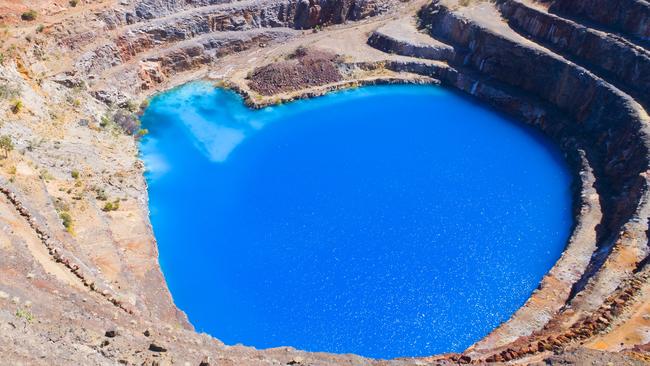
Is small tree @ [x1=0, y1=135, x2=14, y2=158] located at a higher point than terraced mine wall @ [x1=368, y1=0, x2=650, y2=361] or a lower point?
lower

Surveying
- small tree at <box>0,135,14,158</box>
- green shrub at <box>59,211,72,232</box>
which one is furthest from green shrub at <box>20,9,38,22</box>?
green shrub at <box>59,211,72,232</box>

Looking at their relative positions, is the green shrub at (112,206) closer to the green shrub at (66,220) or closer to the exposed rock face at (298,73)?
the green shrub at (66,220)

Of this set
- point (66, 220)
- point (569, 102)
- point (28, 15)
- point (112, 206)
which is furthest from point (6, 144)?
point (569, 102)

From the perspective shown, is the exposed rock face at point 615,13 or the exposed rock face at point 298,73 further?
the exposed rock face at point 298,73

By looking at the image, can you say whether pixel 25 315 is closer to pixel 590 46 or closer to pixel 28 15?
pixel 28 15

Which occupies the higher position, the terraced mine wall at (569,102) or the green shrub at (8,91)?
the terraced mine wall at (569,102)

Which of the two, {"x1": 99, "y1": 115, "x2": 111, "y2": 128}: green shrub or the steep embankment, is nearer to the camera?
Answer: the steep embankment

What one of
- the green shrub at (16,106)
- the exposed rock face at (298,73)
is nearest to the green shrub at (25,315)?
the green shrub at (16,106)

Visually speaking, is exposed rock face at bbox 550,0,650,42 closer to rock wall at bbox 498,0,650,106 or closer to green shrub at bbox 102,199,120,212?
rock wall at bbox 498,0,650,106

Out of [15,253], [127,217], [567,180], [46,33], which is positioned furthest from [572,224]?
[46,33]

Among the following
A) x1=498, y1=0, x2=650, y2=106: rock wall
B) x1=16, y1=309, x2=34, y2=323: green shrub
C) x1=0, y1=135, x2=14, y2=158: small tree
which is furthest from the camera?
x1=498, y1=0, x2=650, y2=106: rock wall
